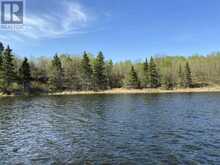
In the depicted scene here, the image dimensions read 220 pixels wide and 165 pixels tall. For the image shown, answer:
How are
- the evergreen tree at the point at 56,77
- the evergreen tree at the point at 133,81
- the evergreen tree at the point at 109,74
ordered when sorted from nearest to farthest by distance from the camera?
the evergreen tree at the point at 56,77 → the evergreen tree at the point at 133,81 → the evergreen tree at the point at 109,74

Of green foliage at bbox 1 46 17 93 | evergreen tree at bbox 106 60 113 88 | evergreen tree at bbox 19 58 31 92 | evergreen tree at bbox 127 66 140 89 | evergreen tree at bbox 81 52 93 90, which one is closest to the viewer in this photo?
green foliage at bbox 1 46 17 93

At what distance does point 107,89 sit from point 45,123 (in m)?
84.7

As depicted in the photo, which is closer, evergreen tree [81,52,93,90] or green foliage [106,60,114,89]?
evergreen tree [81,52,93,90]

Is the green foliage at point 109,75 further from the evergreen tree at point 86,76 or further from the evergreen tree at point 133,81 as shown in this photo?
the evergreen tree at point 86,76

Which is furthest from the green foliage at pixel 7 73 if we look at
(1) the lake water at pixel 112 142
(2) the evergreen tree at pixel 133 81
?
(1) the lake water at pixel 112 142

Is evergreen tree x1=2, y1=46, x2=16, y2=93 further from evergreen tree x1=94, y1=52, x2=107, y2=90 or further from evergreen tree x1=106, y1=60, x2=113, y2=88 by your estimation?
evergreen tree x1=106, y1=60, x2=113, y2=88

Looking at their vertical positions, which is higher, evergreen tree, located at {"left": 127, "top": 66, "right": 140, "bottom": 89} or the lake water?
evergreen tree, located at {"left": 127, "top": 66, "right": 140, "bottom": 89}

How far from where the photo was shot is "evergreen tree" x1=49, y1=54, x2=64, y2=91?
4313 inches

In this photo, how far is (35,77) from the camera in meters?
118

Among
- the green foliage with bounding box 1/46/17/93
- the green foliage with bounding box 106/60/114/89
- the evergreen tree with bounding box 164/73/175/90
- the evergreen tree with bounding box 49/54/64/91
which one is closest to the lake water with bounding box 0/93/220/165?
the green foliage with bounding box 1/46/17/93

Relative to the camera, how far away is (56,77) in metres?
112

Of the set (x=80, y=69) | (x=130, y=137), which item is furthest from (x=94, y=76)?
(x=130, y=137)

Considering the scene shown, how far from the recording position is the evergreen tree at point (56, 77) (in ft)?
359

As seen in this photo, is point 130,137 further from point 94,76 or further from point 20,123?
point 94,76
